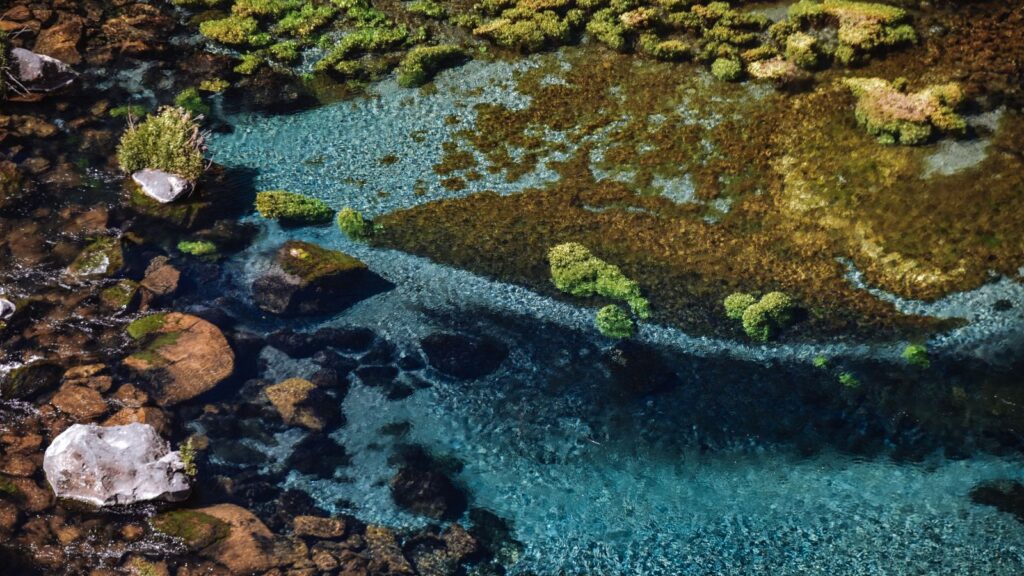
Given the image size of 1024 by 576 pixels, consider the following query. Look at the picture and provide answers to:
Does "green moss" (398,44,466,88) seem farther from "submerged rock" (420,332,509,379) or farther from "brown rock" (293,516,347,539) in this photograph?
"brown rock" (293,516,347,539)

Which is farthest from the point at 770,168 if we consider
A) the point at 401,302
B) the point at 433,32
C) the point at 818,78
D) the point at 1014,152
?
the point at 433,32

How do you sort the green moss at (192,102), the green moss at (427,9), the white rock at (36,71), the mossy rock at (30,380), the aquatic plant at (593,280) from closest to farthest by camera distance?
the mossy rock at (30,380), the aquatic plant at (593,280), the white rock at (36,71), the green moss at (192,102), the green moss at (427,9)

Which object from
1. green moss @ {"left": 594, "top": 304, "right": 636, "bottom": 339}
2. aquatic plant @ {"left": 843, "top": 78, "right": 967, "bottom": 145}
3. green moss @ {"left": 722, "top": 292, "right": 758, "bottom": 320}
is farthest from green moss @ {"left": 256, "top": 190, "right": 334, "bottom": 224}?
aquatic plant @ {"left": 843, "top": 78, "right": 967, "bottom": 145}

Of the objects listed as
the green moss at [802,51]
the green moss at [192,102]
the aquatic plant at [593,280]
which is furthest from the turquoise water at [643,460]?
the green moss at [802,51]

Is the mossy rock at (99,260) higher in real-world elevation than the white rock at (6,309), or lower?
higher

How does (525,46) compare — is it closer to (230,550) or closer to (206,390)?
(206,390)

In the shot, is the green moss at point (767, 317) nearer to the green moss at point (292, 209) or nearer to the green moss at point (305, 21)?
the green moss at point (292, 209)
